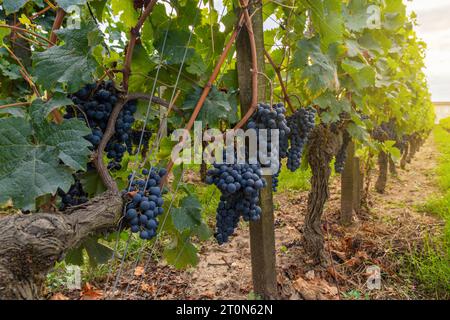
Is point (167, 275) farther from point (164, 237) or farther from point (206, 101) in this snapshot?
point (206, 101)

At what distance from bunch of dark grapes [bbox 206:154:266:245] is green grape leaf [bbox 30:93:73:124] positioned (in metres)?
0.63

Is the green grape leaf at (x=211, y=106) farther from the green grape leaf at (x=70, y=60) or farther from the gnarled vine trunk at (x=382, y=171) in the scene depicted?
the gnarled vine trunk at (x=382, y=171)

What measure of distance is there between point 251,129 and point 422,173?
922 centimetres

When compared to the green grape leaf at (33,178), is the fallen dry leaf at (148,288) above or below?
below

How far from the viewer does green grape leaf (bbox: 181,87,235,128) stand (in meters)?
1.70

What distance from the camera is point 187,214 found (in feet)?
5.50

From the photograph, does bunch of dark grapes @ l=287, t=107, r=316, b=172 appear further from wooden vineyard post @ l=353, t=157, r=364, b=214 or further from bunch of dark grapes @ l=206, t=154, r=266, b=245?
wooden vineyard post @ l=353, t=157, r=364, b=214

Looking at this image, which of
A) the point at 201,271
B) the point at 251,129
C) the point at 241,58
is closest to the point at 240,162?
the point at 251,129

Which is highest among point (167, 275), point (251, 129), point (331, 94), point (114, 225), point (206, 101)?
point (331, 94)

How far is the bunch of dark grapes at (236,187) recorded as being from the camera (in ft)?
5.10

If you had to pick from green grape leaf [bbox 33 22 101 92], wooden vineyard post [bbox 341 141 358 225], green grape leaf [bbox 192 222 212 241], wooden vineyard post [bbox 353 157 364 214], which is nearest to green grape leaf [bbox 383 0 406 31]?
wooden vineyard post [bbox 341 141 358 225]

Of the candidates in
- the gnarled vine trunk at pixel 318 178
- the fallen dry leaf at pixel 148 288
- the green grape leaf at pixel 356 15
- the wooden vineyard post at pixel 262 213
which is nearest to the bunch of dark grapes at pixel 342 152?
the gnarled vine trunk at pixel 318 178

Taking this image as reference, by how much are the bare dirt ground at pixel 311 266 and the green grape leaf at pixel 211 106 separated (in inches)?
43.4

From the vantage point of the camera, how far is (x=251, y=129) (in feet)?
5.75
